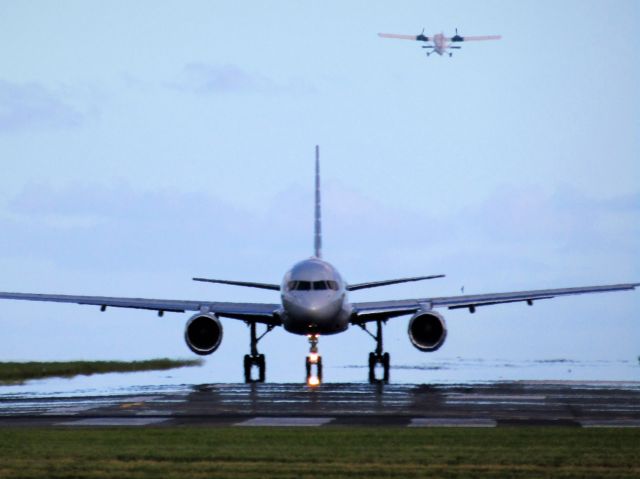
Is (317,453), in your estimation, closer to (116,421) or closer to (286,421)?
(286,421)

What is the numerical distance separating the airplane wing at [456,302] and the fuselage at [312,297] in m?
2.33

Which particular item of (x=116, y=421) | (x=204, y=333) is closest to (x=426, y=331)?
(x=204, y=333)

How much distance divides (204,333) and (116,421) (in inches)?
769

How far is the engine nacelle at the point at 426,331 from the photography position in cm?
4559

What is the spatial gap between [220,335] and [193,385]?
15.8 ft

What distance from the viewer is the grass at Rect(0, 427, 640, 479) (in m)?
17.3

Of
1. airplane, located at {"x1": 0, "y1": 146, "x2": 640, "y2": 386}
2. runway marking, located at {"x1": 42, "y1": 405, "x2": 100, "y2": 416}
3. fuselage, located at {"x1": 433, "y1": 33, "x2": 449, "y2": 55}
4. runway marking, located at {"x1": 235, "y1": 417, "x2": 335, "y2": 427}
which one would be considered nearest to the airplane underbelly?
airplane, located at {"x1": 0, "y1": 146, "x2": 640, "y2": 386}

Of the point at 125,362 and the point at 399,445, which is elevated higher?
the point at 125,362

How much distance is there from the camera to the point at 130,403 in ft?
104

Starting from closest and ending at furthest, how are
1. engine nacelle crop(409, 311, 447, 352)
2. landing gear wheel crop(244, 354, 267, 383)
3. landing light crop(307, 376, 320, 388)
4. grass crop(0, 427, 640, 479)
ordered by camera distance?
grass crop(0, 427, 640, 479) < landing light crop(307, 376, 320, 388) < engine nacelle crop(409, 311, 447, 352) < landing gear wheel crop(244, 354, 267, 383)

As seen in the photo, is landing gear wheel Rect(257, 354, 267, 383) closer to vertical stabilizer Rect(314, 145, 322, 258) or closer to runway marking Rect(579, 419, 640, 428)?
vertical stabilizer Rect(314, 145, 322, 258)

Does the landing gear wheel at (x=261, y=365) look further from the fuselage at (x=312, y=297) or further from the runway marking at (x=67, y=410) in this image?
the runway marking at (x=67, y=410)

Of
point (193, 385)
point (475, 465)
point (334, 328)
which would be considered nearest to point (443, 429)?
point (475, 465)

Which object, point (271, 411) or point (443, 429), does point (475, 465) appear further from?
point (271, 411)
